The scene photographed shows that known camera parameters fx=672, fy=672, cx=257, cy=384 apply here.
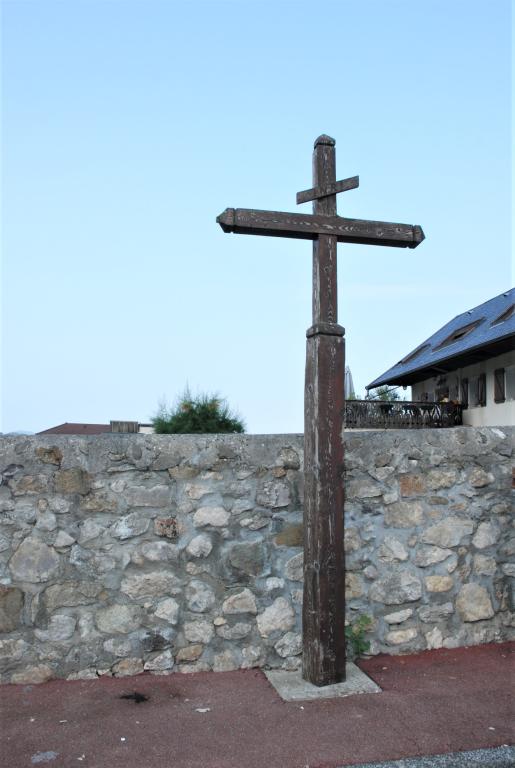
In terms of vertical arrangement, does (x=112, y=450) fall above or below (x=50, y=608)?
above

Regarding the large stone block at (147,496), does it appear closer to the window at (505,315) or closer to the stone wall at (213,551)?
the stone wall at (213,551)

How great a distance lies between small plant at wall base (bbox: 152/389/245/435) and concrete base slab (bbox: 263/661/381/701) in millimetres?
8218

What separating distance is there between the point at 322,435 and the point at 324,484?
0.99 ft

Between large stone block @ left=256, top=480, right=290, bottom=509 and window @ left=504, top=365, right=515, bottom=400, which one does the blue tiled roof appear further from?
large stone block @ left=256, top=480, right=290, bottom=509

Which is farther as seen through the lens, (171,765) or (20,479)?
(20,479)

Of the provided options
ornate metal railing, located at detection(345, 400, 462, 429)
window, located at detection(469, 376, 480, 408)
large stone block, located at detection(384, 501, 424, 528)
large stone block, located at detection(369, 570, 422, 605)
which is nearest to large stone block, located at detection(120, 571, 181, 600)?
large stone block, located at detection(369, 570, 422, 605)

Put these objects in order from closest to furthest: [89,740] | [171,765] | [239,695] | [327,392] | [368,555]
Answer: [171,765] → [89,740] → [239,695] → [327,392] → [368,555]

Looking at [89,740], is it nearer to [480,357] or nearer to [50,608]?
[50,608]

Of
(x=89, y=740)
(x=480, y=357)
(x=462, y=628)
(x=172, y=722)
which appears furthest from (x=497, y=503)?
(x=480, y=357)

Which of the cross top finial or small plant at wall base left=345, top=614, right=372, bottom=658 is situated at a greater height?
the cross top finial

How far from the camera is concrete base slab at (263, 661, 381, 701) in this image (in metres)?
3.93

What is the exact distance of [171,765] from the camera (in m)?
3.12

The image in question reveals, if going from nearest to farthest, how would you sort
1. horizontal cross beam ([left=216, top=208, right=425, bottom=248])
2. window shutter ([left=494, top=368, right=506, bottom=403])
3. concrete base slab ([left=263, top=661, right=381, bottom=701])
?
concrete base slab ([left=263, top=661, right=381, bottom=701]) < horizontal cross beam ([left=216, top=208, right=425, bottom=248]) < window shutter ([left=494, top=368, right=506, bottom=403])

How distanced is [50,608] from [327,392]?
86.1 inches
